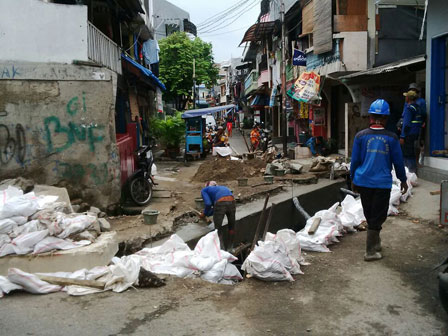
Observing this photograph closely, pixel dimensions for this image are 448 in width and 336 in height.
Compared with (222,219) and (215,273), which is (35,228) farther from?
(222,219)

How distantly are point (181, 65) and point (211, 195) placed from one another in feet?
91.1

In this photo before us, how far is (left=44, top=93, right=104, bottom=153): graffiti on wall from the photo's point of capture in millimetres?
7488

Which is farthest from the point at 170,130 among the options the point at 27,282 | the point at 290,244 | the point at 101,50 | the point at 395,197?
the point at 27,282

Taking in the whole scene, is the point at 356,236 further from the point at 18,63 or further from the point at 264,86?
the point at 264,86

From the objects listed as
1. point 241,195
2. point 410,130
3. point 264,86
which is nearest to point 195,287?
point 241,195

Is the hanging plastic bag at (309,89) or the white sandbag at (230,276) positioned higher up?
the hanging plastic bag at (309,89)

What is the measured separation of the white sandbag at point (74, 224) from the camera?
5.13 meters

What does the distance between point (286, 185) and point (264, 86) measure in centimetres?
2196

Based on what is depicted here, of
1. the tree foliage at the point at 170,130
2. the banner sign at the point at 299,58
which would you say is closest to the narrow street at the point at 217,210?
the banner sign at the point at 299,58

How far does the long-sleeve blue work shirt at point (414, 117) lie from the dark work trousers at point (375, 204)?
14.3 feet

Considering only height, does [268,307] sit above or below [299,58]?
below

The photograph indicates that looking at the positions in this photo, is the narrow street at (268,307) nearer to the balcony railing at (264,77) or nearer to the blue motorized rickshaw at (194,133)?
the blue motorized rickshaw at (194,133)

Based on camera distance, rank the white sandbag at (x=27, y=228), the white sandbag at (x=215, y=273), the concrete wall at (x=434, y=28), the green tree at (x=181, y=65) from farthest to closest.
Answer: the green tree at (x=181, y=65), the concrete wall at (x=434, y=28), the white sandbag at (x=27, y=228), the white sandbag at (x=215, y=273)

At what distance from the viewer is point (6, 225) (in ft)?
16.1
